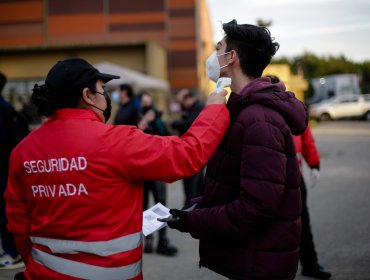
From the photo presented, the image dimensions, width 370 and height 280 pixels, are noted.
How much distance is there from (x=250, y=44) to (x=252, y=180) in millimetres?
719

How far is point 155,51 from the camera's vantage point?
24.6 metres

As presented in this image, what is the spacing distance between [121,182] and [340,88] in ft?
158

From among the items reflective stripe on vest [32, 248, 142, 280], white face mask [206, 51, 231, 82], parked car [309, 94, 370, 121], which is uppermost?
white face mask [206, 51, 231, 82]

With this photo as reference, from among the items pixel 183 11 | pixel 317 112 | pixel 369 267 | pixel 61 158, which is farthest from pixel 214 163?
pixel 317 112

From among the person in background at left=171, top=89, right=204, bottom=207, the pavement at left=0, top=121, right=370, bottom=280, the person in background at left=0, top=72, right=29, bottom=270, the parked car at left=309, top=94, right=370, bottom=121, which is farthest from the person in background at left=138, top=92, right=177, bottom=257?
the parked car at left=309, top=94, right=370, bottom=121

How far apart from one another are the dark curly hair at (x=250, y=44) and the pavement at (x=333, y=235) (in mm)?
2994

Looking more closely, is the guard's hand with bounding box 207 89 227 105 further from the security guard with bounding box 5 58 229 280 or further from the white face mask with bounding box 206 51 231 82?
the white face mask with bounding box 206 51 231 82

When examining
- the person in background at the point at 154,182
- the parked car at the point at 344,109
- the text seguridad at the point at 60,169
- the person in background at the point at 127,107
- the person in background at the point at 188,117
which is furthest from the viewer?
the parked car at the point at 344,109

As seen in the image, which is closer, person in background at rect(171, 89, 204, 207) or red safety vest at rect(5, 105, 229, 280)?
red safety vest at rect(5, 105, 229, 280)

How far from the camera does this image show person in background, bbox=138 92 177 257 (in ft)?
19.5

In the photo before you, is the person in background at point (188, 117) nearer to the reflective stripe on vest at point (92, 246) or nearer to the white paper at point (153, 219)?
the white paper at point (153, 219)

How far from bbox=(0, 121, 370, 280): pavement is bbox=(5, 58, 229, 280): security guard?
114 inches

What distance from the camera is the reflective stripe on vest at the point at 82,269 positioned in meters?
2.20

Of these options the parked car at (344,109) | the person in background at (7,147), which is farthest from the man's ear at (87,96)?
the parked car at (344,109)
